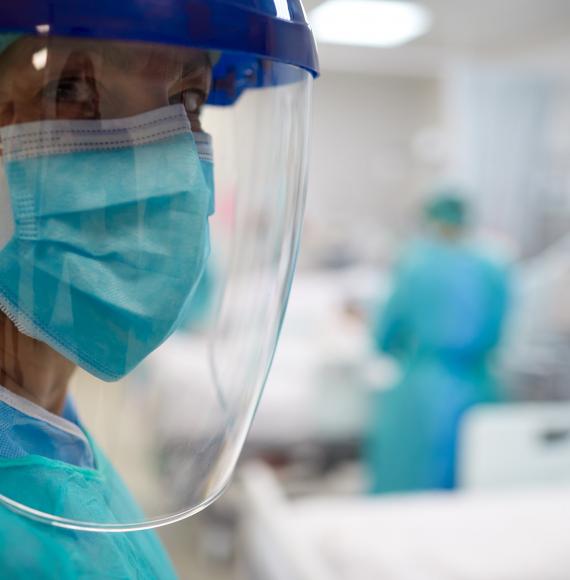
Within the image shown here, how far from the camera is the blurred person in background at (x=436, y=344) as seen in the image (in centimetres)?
247

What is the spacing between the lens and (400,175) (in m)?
5.00

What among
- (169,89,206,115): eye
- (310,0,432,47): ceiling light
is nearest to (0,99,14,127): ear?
(169,89,206,115): eye

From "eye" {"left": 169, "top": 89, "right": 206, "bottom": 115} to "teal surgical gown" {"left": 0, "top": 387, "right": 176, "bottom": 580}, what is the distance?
23 cm

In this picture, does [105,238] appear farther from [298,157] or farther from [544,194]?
[544,194]

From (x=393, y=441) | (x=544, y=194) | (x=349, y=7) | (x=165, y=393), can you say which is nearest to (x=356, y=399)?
(x=393, y=441)

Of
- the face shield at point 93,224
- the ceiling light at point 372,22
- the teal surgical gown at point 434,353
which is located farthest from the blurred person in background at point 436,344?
the face shield at point 93,224

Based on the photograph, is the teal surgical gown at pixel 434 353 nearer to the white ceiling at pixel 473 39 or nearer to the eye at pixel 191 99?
the white ceiling at pixel 473 39

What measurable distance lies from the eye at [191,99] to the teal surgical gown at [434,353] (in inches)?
77.4

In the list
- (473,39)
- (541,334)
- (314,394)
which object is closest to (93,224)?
(314,394)

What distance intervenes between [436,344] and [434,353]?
0.05 meters

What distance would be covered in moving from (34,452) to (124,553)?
0.31 ft

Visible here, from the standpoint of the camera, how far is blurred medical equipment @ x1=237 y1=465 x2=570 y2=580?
149 cm

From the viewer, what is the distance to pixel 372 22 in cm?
389

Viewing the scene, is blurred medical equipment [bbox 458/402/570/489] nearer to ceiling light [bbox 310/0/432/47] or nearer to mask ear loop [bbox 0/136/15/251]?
mask ear loop [bbox 0/136/15/251]
